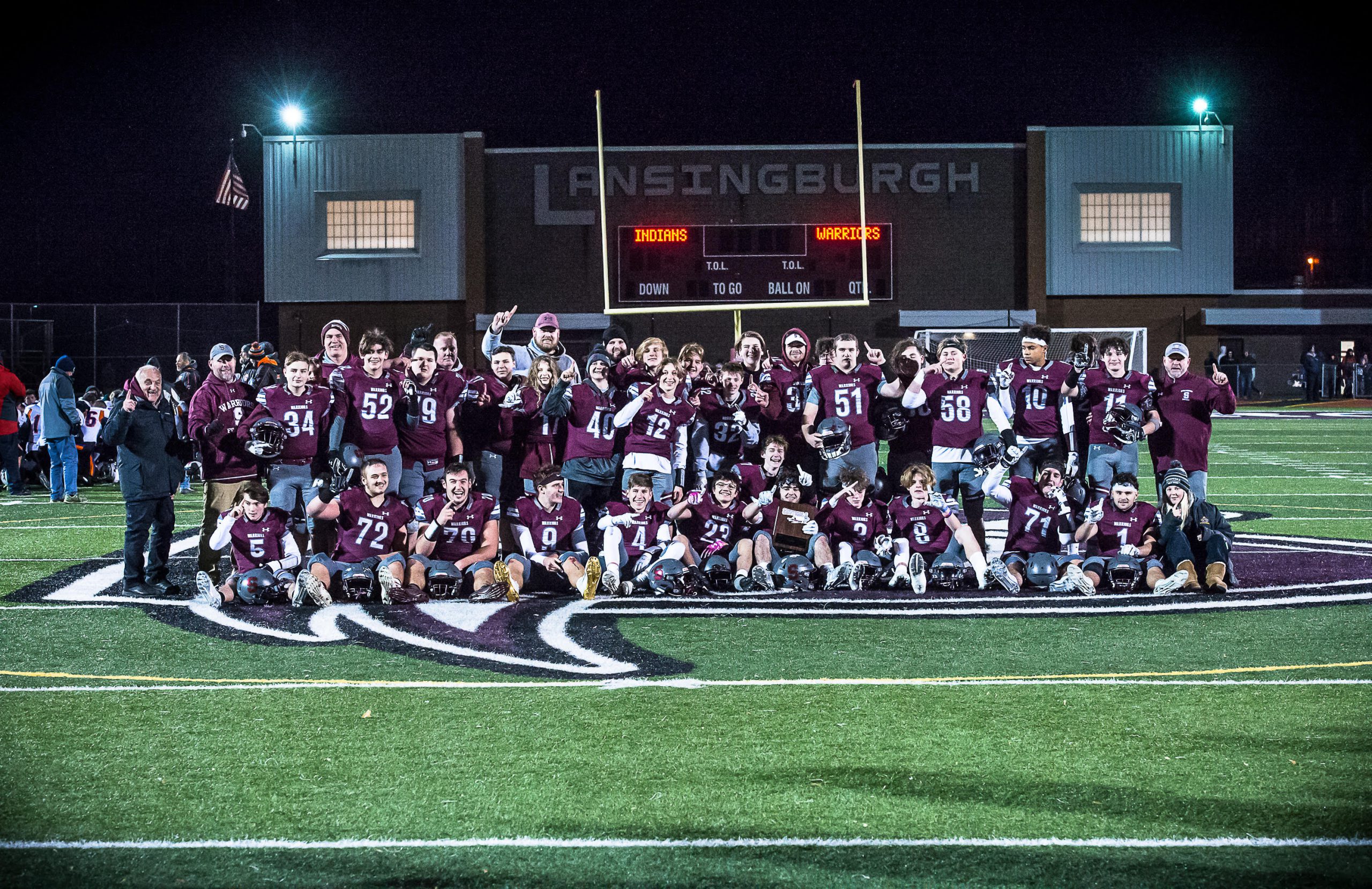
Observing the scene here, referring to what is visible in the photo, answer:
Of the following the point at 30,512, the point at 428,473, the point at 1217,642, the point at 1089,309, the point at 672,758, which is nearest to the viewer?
the point at 672,758

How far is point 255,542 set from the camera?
334 inches

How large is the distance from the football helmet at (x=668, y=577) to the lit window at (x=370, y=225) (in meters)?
24.7

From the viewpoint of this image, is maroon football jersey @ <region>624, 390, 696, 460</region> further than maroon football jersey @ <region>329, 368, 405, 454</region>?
Yes

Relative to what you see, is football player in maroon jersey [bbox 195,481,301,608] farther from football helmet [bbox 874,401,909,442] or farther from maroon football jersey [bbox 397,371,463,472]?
football helmet [bbox 874,401,909,442]

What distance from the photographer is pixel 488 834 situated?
13.5ft

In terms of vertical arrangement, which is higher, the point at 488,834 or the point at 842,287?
the point at 842,287

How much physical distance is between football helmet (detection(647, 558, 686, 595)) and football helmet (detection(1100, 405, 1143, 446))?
329cm

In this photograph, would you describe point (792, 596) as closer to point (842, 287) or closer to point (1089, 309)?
point (842, 287)

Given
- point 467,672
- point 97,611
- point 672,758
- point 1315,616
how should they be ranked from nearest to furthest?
point 672,758, point 467,672, point 1315,616, point 97,611

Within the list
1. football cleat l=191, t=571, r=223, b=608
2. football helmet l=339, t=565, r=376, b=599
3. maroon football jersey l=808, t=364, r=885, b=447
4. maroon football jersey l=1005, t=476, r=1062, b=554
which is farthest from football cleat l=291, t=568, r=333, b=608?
maroon football jersey l=1005, t=476, r=1062, b=554

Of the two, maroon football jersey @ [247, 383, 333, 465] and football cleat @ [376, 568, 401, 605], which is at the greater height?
maroon football jersey @ [247, 383, 333, 465]

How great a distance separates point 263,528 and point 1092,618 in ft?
17.2

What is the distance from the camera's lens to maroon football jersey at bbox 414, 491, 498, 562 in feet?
28.5

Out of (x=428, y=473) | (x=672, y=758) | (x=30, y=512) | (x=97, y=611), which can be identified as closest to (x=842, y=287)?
A: (x=30, y=512)
